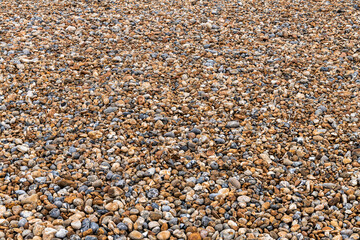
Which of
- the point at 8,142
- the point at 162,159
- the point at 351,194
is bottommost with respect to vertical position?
the point at 8,142

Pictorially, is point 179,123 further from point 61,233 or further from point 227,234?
point 61,233

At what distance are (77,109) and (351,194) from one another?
4104mm

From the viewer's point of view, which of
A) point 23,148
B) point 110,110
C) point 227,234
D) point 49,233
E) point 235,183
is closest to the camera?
point 49,233

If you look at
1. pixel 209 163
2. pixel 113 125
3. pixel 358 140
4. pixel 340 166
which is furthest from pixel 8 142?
pixel 358 140

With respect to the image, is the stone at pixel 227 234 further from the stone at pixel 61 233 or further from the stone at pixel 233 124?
the stone at pixel 233 124

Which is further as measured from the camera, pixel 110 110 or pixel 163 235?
pixel 110 110

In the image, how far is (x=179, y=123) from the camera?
5.14 metres

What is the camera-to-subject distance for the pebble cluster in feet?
12.2

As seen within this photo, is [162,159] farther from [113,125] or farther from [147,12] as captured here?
[147,12]

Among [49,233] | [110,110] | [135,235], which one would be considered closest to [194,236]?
[135,235]

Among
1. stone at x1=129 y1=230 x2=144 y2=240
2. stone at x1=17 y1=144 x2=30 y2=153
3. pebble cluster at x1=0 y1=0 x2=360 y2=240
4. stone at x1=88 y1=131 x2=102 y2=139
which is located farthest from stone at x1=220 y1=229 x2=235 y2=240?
stone at x1=17 y1=144 x2=30 y2=153

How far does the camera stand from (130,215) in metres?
3.72

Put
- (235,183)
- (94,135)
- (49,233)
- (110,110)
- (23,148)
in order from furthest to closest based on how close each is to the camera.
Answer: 1. (110,110)
2. (94,135)
3. (23,148)
4. (235,183)
5. (49,233)

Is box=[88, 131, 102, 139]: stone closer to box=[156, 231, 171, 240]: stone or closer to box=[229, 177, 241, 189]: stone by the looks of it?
box=[156, 231, 171, 240]: stone
